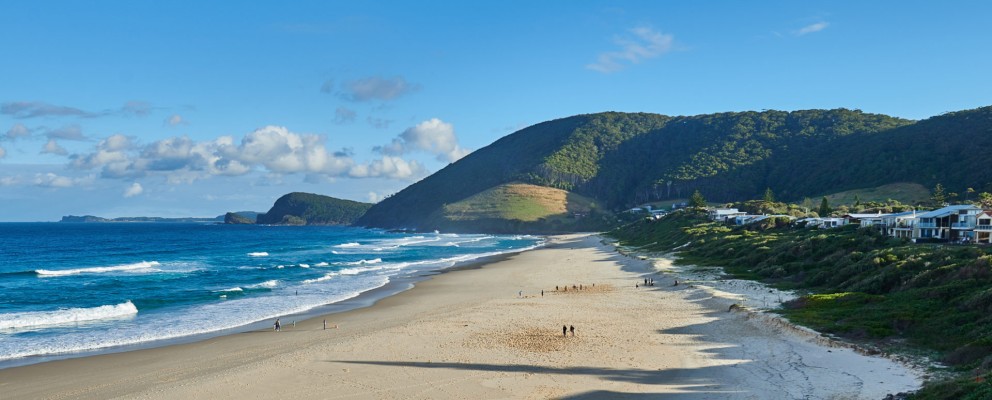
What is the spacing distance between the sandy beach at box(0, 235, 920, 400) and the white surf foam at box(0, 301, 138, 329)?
1230 centimetres

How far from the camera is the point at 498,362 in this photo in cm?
2459

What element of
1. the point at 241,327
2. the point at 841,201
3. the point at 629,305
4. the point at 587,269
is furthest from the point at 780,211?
the point at 241,327

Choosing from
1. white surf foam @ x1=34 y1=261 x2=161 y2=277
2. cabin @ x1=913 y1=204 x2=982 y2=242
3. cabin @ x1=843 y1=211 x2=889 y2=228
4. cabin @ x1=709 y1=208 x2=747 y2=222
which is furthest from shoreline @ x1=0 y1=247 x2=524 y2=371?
cabin @ x1=709 y1=208 x2=747 y2=222

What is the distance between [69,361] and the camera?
26.3 m

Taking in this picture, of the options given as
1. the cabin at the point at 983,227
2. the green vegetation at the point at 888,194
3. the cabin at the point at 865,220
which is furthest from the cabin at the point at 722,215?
the cabin at the point at 983,227

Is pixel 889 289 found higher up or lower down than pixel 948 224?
lower down

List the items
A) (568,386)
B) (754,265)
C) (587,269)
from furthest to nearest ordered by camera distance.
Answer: (587,269) < (754,265) < (568,386)

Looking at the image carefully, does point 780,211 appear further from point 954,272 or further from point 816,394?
point 816,394

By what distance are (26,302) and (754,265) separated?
57.0 meters

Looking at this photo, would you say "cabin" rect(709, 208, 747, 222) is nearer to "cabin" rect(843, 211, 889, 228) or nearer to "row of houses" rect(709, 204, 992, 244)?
"cabin" rect(843, 211, 889, 228)

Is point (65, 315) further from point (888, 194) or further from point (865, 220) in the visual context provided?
point (888, 194)

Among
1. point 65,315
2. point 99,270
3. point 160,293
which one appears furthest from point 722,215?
point 65,315

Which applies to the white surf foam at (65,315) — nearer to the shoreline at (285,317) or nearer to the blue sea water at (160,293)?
the blue sea water at (160,293)

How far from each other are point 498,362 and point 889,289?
23443 mm
